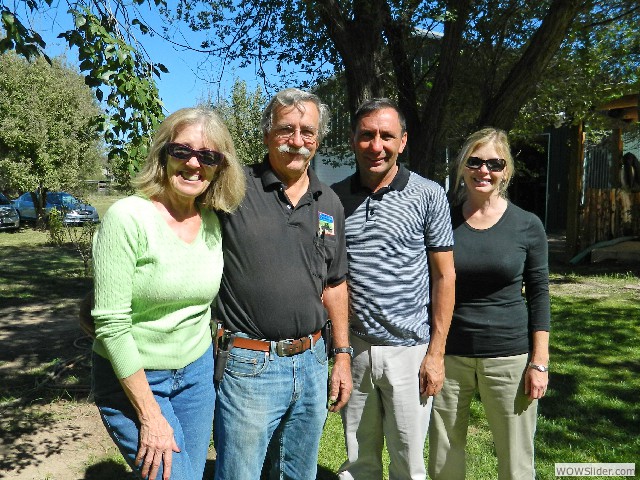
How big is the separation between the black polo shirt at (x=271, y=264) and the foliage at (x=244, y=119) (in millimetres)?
12216

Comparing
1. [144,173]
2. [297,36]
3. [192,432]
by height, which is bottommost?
[192,432]

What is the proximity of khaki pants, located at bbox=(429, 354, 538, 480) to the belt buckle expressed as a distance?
88 centimetres

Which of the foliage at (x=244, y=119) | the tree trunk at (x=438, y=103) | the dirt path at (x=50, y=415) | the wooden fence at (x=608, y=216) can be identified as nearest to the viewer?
the dirt path at (x=50, y=415)

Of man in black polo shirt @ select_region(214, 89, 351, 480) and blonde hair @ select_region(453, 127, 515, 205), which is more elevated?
blonde hair @ select_region(453, 127, 515, 205)

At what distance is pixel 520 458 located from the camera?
289 centimetres

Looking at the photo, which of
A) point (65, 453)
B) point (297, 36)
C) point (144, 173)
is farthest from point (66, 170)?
point (144, 173)

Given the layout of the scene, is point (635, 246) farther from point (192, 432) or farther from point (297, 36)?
point (192, 432)

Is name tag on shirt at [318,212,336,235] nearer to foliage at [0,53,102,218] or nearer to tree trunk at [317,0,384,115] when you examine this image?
tree trunk at [317,0,384,115]

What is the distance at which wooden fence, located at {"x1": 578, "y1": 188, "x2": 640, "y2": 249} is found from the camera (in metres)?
12.7

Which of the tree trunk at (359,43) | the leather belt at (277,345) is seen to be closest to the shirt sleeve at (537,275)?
the leather belt at (277,345)

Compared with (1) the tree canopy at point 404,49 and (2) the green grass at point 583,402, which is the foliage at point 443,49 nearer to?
(1) the tree canopy at point 404,49

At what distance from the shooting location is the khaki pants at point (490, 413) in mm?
2844

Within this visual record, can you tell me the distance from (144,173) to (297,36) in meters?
4.90

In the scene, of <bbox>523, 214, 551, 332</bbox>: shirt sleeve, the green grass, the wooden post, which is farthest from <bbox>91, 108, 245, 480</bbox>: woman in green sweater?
the wooden post
